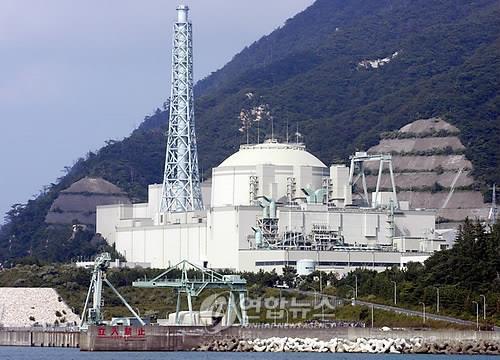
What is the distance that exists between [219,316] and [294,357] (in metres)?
15.6

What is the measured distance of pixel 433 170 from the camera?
566 ft

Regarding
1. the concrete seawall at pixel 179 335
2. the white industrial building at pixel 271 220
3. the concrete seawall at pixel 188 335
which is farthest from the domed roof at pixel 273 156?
the concrete seawall at pixel 179 335

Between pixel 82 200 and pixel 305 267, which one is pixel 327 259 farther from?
pixel 82 200

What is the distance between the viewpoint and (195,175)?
148000mm

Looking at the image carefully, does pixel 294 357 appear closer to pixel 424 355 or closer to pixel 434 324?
pixel 424 355

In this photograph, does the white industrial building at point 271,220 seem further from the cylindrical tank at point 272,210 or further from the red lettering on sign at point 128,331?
the red lettering on sign at point 128,331

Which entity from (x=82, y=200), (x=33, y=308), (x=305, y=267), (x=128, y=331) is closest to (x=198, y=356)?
(x=128, y=331)

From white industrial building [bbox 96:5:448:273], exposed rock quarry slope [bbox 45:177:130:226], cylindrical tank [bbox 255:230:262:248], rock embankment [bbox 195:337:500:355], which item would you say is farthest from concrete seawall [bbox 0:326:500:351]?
exposed rock quarry slope [bbox 45:177:130:226]

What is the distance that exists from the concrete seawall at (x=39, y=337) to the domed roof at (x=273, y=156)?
3204 cm

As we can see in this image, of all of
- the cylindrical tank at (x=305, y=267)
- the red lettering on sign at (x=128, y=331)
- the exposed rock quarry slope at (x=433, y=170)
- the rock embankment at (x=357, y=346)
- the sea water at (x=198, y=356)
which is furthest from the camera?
the exposed rock quarry slope at (x=433, y=170)

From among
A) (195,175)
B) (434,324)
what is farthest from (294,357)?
(195,175)

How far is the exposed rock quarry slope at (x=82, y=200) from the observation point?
615 feet

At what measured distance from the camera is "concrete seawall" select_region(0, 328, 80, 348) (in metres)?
105

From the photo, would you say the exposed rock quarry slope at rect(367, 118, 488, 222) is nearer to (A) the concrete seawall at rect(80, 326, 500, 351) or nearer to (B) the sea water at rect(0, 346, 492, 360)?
(A) the concrete seawall at rect(80, 326, 500, 351)
